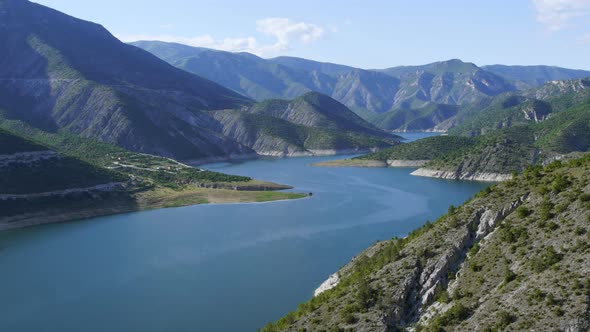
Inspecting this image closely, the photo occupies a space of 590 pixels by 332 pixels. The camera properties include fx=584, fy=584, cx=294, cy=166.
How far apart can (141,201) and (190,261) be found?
6258 centimetres

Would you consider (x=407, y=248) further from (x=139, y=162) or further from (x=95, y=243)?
(x=139, y=162)

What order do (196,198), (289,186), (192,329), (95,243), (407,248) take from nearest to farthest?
(407,248) < (192,329) < (95,243) < (196,198) < (289,186)

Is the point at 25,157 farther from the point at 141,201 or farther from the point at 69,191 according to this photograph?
the point at 141,201

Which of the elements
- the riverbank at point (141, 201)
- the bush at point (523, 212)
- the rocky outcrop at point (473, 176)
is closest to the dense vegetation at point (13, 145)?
the riverbank at point (141, 201)

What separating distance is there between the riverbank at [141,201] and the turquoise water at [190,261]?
17.9 ft

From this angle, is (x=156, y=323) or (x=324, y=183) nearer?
(x=156, y=323)

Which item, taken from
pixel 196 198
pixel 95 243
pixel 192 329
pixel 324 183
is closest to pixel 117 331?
pixel 192 329

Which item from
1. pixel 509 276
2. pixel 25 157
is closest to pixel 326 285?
pixel 509 276

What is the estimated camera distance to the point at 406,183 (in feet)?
609

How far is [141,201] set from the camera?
14962cm

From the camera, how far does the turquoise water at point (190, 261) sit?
68250mm

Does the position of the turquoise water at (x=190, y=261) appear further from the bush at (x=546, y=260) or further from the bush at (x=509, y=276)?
the bush at (x=546, y=260)

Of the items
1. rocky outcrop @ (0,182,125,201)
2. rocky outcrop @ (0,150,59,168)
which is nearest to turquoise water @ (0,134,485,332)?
rocky outcrop @ (0,182,125,201)

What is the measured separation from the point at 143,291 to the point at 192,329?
670 inches
